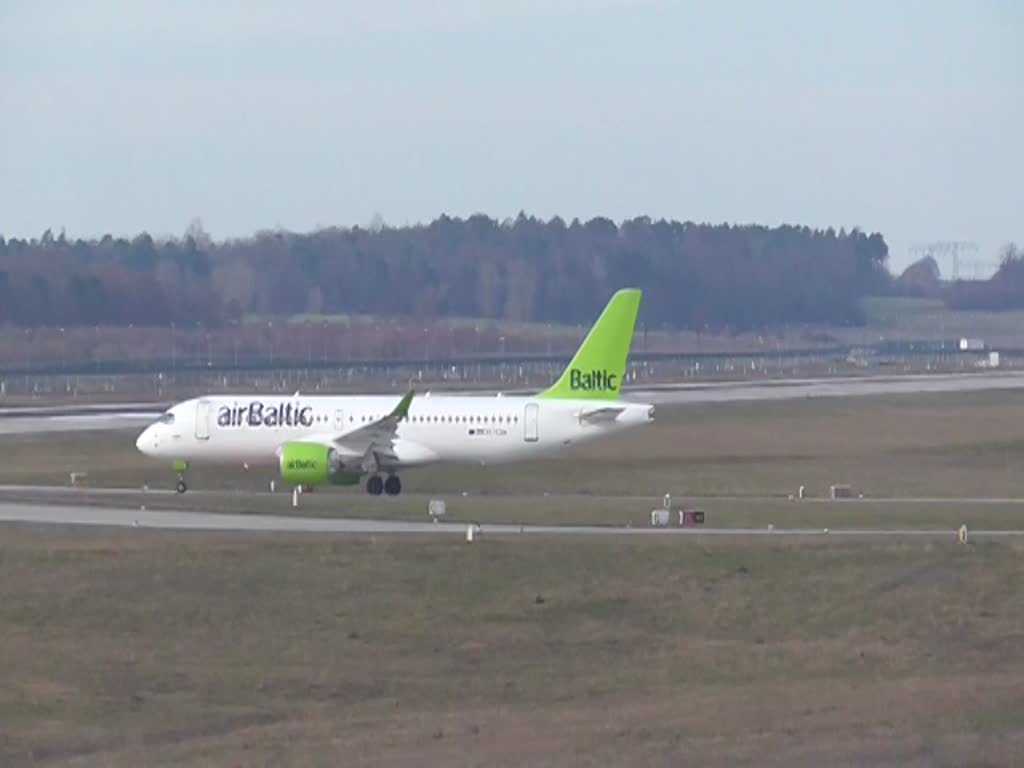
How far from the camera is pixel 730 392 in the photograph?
126m

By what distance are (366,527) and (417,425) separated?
14.1 m

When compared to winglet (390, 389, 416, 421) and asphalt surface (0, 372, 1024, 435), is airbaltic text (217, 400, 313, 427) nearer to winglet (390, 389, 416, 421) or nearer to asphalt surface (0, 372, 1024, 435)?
winglet (390, 389, 416, 421)

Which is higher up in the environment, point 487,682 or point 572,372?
point 572,372

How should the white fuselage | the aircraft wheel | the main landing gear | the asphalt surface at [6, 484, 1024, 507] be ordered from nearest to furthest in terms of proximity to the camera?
the asphalt surface at [6, 484, 1024, 507] < the main landing gear < the aircraft wheel < the white fuselage

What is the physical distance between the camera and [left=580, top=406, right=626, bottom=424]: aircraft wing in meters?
65.9

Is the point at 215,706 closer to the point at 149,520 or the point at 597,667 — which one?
the point at 597,667

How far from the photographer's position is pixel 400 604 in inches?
1689

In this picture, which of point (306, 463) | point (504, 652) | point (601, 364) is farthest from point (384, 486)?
point (504, 652)

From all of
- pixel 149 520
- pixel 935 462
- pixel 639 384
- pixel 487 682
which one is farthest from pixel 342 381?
pixel 487 682

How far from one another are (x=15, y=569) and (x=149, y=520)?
9.77m

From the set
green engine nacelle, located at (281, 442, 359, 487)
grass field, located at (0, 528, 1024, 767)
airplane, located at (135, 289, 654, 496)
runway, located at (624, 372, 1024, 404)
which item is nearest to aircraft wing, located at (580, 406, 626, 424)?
airplane, located at (135, 289, 654, 496)

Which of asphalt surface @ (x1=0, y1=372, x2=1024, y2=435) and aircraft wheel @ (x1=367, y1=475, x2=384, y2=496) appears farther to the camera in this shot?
asphalt surface @ (x1=0, y1=372, x2=1024, y2=435)

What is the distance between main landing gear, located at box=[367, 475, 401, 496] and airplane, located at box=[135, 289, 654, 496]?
0.10ft

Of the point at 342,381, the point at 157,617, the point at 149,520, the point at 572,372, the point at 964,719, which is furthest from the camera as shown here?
the point at 342,381
